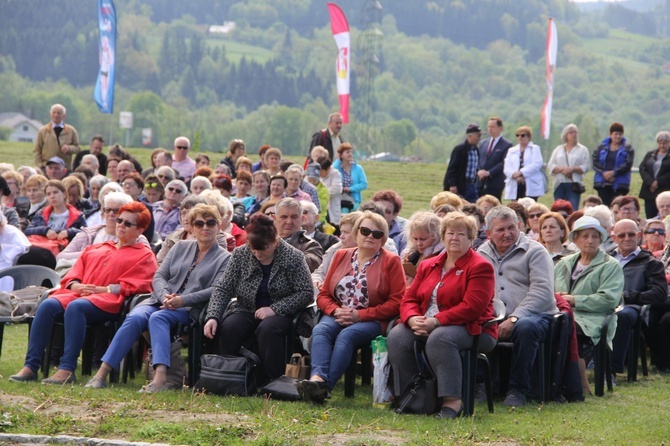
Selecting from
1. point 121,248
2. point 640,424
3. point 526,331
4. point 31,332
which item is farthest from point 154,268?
point 640,424

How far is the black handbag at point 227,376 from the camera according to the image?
8.00 m

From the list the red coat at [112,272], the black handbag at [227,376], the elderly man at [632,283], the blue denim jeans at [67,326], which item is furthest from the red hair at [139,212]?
the elderly man at [632,283]

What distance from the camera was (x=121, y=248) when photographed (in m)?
9.23

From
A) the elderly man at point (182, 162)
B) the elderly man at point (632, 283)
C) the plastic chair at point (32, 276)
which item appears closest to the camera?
the elderly man at point (632, 283)

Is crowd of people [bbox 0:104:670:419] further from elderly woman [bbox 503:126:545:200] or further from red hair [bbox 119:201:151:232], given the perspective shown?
elderly woman [bbox 503:126:545:200]

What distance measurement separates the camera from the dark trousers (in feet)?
27.1

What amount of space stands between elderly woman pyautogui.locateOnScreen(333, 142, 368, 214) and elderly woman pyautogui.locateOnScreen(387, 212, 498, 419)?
7.35 meters

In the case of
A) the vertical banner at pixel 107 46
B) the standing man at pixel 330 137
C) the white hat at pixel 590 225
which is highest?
the vertical banner at pixel 107 46

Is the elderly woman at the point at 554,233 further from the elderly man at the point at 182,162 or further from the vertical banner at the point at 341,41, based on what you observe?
the vertical banner at the point at 341,41

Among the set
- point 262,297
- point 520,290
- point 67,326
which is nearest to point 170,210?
point 67,326

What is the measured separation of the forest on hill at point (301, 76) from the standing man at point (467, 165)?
79.5 m

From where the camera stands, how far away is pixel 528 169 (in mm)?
15219

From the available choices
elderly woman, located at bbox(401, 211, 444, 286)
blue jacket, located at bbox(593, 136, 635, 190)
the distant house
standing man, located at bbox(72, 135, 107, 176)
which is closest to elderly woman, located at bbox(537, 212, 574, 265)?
elderly woman, located at bbox(401, 211, 444, 286)

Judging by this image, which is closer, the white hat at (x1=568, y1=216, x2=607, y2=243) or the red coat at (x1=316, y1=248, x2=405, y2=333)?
the red coat at (x1=316, y1=248, x2=405, y2=333)
